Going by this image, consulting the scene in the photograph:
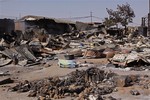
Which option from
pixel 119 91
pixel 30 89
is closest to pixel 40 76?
pixel 30 89

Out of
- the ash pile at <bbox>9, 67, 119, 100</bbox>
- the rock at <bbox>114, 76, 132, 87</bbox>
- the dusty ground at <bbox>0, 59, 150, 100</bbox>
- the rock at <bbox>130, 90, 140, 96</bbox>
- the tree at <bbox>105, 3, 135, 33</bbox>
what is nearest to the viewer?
the ash pile at <bbox>9, 67, 119, 100</bbox>

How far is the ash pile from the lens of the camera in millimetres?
10289

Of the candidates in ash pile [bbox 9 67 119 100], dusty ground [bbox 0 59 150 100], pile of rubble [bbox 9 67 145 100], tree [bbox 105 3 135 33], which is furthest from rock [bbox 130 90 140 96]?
tree [bbox 105 3 135 33]

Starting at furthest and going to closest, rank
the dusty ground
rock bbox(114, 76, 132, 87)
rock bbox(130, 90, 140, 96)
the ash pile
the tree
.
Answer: the tree
rock bbox(114, 76, 132, 87)
rock bbox(130, 90, 140, 96)
the dusty ground
the ash pile

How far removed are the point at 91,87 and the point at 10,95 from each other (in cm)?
239

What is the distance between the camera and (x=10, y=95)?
35.4 feet

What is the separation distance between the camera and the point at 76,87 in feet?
35.8

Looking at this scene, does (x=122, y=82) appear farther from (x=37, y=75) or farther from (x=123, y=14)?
(x=123, y=14)

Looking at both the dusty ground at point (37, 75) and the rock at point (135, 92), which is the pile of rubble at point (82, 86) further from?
the dusty ground at point (37, 75)

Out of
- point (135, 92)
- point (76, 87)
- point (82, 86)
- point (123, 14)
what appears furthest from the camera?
point (123, 14)

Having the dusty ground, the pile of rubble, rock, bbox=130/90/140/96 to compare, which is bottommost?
the dusty ground

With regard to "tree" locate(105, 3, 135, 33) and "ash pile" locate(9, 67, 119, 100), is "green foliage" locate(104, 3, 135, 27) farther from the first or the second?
"ash pile" locate(9, 67, 119, 100)

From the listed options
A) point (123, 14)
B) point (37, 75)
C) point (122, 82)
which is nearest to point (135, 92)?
point (122, 82)

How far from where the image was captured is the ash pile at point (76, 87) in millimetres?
10289
